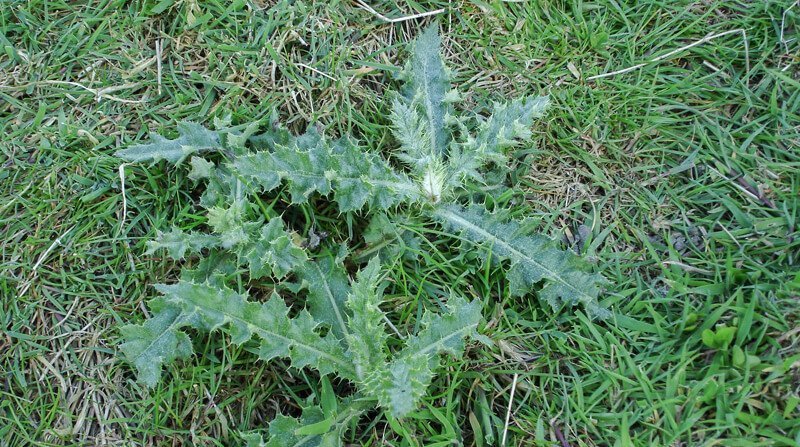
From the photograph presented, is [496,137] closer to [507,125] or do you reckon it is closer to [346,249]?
[507,125]

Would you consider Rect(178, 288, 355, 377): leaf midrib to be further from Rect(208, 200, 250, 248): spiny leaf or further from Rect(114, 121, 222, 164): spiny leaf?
Rect(114, 121, 222, 164): spiny leaf

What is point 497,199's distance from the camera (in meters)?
3.23

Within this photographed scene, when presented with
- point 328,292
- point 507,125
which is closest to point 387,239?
point 328,292

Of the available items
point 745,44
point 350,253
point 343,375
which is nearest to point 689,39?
point 745,44

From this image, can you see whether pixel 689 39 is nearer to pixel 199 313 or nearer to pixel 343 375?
pixel 343 375

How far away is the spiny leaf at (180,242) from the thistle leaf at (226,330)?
0.19 meters

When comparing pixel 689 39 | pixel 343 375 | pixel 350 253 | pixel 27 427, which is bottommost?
pixel 27 427

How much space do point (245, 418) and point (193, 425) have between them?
0.24 metres

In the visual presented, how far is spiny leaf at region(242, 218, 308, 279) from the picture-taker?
290 cm

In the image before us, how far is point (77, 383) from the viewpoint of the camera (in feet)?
9.99

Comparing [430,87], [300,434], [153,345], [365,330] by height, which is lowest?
[300,434]

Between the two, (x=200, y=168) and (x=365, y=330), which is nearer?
(x=365, y=330)

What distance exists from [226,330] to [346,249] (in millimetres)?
682

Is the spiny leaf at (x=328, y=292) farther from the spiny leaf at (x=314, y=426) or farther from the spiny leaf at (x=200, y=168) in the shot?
the spiny leaf at (x=200, y=168)
